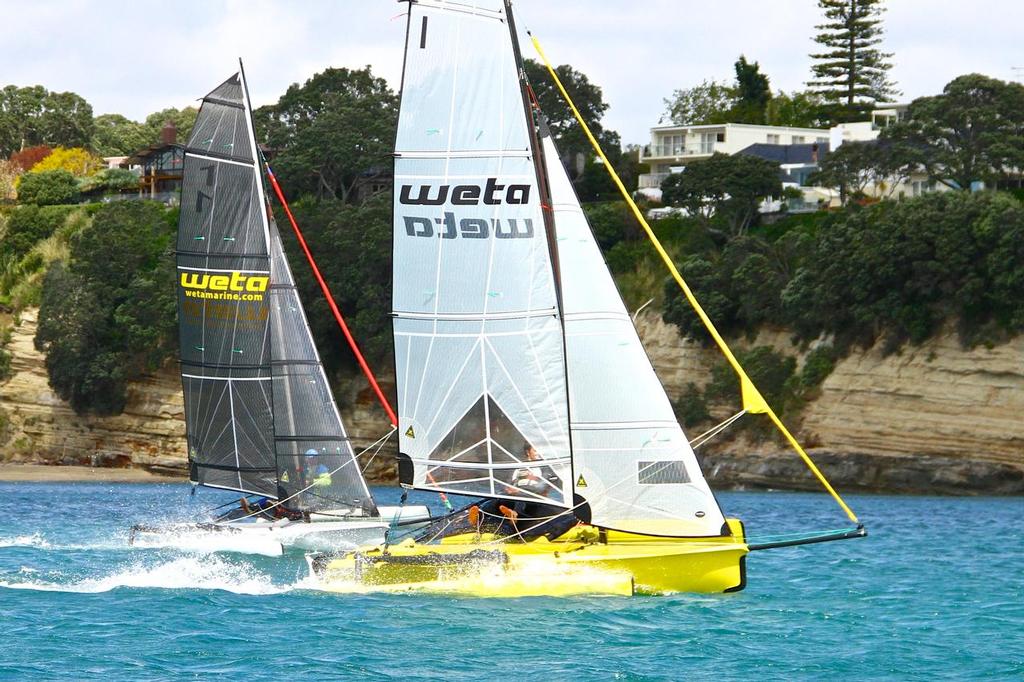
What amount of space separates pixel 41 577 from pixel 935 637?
1556 cm

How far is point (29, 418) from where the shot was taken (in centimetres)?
7344

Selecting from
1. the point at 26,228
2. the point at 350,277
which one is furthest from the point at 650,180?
the point at 26,228

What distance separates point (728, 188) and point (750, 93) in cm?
4403

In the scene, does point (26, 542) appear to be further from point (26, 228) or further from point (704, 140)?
point (704, 140)

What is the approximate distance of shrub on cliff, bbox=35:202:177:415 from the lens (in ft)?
233

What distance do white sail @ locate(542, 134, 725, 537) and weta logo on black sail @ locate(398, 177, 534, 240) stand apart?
0.67 m

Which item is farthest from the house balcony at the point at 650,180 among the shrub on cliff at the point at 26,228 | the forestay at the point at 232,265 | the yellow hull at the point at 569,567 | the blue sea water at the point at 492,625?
the yellow hull at the point at 569,567

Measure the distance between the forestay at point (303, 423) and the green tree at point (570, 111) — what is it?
50.1 metres

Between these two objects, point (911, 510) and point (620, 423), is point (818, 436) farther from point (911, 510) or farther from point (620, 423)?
point (620, 423)

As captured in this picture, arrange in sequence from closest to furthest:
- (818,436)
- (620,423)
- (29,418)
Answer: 1. (620,423)
2. (818,436)
3. (29,418)

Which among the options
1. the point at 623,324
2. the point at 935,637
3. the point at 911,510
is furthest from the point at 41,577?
the point at 911,510

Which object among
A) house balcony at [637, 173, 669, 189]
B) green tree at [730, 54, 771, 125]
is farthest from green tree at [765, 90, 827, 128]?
house balcony at [637, 173, 669, 189]

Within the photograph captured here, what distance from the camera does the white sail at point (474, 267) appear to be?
24.2 meters

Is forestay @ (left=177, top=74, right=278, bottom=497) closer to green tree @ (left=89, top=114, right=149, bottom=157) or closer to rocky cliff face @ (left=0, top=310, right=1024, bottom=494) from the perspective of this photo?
rocky cliff face @ (left=0, top=310, right=1024, bottom=494)
